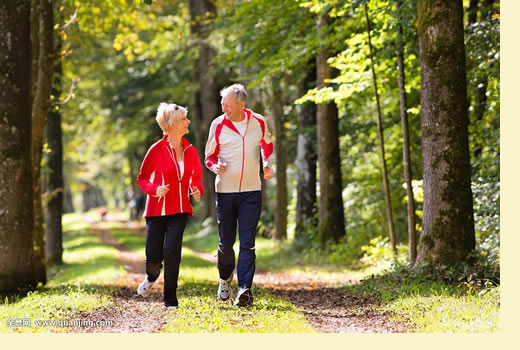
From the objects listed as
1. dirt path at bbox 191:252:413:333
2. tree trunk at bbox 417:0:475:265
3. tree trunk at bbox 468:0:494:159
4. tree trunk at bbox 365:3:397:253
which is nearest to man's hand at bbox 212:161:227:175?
dirt path at bbox 191:252:413:333

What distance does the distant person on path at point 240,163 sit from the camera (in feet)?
26.5

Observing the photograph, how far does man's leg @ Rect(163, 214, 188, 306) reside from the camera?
26.2 ft

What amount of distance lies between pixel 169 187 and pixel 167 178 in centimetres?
14

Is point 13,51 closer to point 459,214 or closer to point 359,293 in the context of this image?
A: point 359,293

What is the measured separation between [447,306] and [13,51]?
284 inches

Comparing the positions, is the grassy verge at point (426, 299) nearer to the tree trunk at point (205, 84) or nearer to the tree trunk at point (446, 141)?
the tree trunk at point (446, 141)

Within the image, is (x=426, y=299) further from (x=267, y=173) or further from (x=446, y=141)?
(x=446, y=141)

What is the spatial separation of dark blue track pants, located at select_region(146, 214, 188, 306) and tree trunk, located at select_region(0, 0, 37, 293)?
311 centimetres

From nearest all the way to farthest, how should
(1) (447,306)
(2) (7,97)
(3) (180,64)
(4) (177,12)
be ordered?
(1) (447,306) < (2) (7,97) < (4) (177,12) < (3) (180,64)

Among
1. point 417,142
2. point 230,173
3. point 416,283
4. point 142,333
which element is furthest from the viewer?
point 417,142

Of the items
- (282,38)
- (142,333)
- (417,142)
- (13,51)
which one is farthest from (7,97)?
(417,142)

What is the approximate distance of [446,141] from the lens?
9.48 metres

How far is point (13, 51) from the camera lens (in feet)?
33.7

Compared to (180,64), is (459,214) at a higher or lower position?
lower
